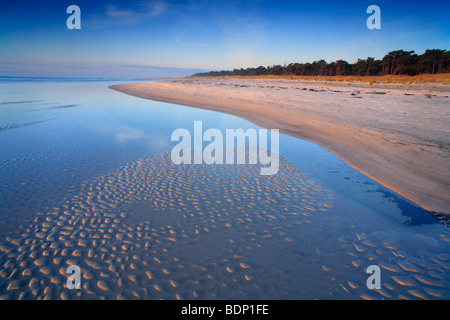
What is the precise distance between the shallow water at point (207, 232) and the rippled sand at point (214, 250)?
0.07 ft

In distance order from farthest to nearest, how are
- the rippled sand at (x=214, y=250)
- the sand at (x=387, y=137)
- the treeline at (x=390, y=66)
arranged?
the treeline at (x=390, y=66)
the sand at (x=387, y=137)
the rippled sand at (x=214, y=250)

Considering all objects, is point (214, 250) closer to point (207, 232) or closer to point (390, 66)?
point (207, 232)

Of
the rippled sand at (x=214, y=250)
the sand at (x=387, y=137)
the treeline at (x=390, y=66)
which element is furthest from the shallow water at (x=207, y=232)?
the treeline at (x=390, y=66)

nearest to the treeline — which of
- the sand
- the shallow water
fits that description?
the sand

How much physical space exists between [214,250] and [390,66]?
280 ft

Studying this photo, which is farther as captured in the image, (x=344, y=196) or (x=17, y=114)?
(x=17, y=114)

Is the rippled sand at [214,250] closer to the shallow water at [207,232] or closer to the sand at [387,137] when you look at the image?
the shallow water at [207,232]

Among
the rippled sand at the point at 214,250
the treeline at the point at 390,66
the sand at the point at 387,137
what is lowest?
the rippled sand at the point at 214,250

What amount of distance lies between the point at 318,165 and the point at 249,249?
17.8ft

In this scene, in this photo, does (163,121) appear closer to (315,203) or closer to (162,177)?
(162,177)

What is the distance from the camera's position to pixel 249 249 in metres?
4.10

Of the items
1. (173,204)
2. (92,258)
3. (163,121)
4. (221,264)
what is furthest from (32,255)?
(163,121)

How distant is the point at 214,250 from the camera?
4062mm

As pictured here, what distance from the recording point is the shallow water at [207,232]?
337 centimetres
